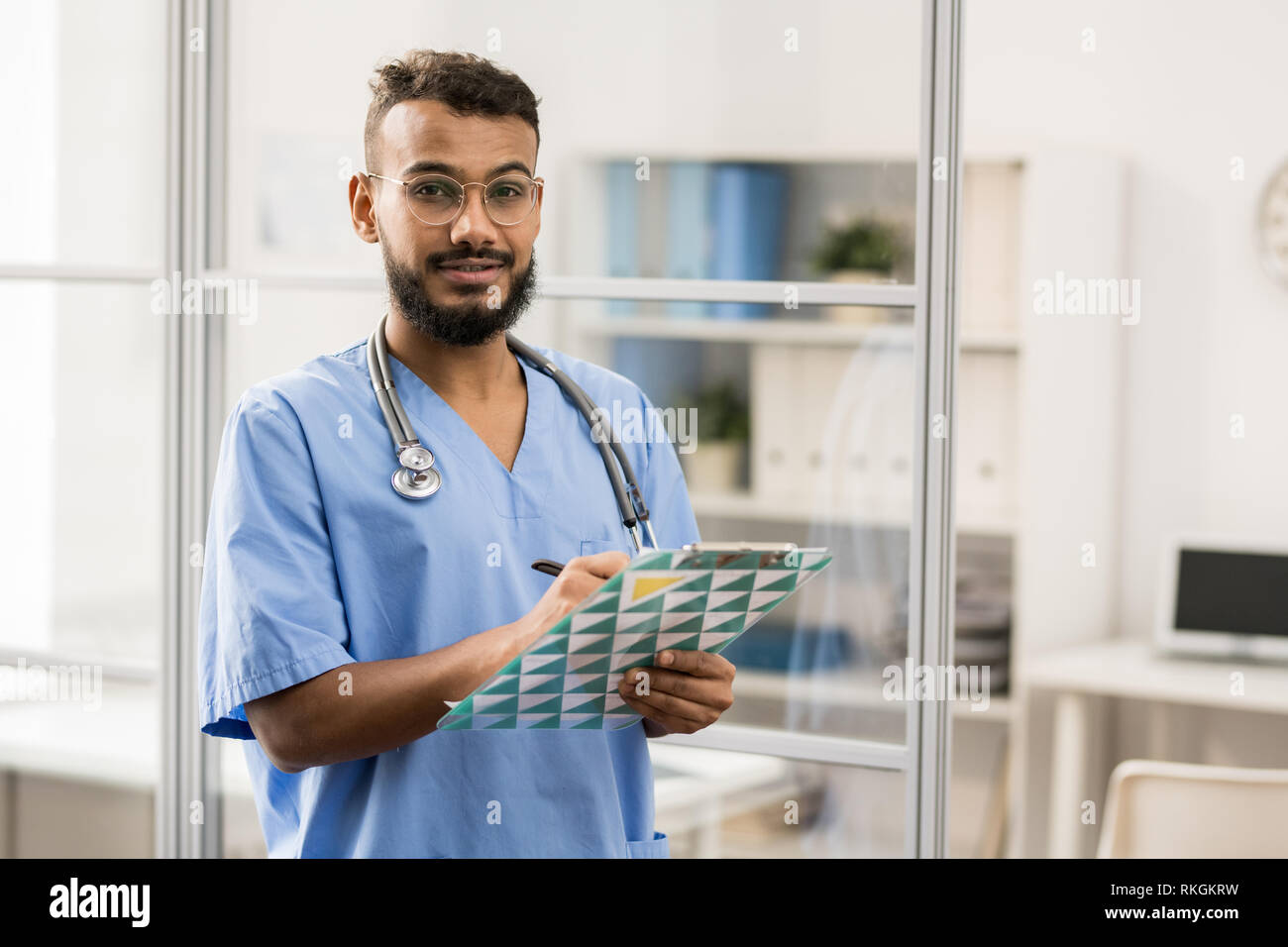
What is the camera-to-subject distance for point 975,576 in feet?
9.13

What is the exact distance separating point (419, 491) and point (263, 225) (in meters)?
0.95

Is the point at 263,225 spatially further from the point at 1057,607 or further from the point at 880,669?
the point at 1057,607

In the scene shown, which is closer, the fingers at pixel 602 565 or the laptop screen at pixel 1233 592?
the fingers at pixel 602 565

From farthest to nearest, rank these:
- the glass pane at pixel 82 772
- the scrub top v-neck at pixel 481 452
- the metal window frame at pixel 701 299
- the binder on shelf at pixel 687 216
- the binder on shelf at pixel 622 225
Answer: the glass pane at pixel 82 772 < the binder on shelf at pixel 622 225 < the binder on shelf at pixel 687 216 < the metal window frame at pixel 701 299 < the scrub top v-neck at pixel 481 452

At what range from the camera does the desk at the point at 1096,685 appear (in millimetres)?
2281

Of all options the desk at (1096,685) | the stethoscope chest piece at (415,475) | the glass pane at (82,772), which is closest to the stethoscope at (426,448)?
the stethoscope chest piece at (415,475)

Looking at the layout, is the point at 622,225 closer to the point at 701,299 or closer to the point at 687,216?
the point at 687,216

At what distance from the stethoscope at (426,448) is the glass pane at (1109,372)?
1.58m

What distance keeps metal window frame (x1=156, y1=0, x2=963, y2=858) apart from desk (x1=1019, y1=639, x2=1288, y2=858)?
1034mm

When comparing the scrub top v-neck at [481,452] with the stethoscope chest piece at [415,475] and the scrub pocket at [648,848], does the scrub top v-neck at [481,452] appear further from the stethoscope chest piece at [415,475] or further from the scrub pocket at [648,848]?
the scrub pocket at [648,848]

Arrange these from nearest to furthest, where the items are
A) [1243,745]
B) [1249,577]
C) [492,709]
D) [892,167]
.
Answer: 1. [492,709]
2. [892,167]
3. [1249,577]
4. [1243,745]

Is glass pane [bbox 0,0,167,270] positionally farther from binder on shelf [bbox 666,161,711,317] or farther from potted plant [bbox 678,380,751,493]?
potted plant [bbox 678,380,751,493]

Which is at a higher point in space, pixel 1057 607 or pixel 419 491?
pixel 419 491
